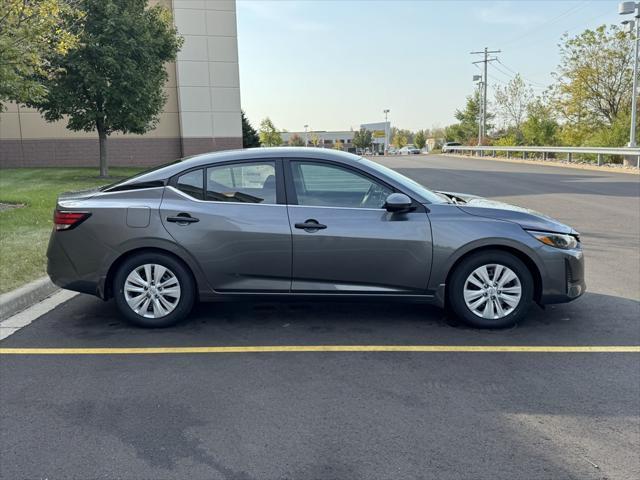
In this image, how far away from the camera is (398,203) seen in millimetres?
4828

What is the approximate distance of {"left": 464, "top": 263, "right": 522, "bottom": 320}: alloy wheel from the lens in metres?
4.95

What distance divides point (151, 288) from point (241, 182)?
49.0 inches

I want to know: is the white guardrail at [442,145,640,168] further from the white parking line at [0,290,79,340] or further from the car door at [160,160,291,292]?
the white parking line at [0,290,79,340]

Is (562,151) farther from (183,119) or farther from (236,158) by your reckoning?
(236,158)

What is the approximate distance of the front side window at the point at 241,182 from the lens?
507 centimetres

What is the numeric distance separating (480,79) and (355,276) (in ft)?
197

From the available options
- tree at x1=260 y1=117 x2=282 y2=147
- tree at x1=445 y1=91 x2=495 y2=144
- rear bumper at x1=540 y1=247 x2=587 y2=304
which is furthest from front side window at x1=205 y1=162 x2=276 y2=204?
tree at x1=445 y1=91 x2=495 y2=144

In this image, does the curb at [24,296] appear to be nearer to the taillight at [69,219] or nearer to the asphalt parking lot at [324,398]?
the asphalt parking lot at [324,398]

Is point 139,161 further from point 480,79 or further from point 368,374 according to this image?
point 480,79

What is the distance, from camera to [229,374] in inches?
161

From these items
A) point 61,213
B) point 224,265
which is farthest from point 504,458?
point 61,213

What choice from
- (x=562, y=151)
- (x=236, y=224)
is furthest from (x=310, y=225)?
(x=562, y=151)

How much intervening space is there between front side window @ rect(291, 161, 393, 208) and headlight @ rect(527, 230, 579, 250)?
1.36 metres

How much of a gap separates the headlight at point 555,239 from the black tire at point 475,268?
267 mm
